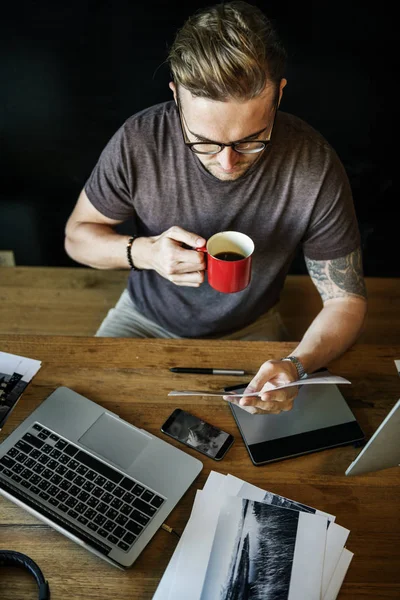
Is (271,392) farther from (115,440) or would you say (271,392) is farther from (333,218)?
(333,218)

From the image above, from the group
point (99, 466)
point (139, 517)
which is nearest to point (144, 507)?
point (139, 517)

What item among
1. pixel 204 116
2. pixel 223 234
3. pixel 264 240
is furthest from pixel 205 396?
pixel 204 116

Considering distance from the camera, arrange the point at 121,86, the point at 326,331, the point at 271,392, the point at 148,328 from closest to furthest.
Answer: the point at 271,392 < the point at 326,331 < the point at 148,328 < the point at 121,86

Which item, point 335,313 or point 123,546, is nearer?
point 123,546

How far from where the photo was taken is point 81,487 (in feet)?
3.11

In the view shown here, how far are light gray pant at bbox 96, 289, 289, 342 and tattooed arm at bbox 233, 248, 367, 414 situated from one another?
0.28 m

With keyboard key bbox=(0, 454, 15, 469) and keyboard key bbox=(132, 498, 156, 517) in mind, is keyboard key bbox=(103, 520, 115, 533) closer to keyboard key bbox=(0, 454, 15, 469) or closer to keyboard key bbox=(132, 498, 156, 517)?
keyboard key bbox=(132, 498, 156, 517)

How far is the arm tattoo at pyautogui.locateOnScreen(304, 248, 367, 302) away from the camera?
1362 millimetres

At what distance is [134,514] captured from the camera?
36.1 inches

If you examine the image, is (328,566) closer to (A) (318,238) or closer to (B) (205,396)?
(B) (205,396)

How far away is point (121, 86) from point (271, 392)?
51.0 inches

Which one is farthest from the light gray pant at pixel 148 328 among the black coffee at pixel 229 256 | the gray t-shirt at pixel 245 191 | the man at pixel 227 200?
the black coffee at pixel 229 256

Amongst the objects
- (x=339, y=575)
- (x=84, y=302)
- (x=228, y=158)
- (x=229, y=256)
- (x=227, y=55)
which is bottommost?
(x=84, y=302)

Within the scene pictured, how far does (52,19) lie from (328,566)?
1742mm
